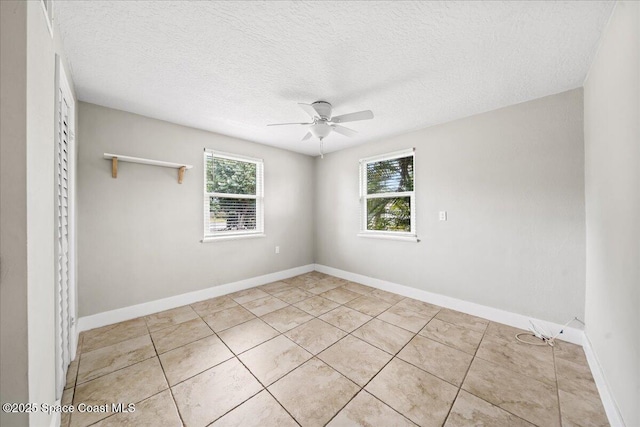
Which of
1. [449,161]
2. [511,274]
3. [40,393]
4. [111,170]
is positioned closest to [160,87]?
[111,170]

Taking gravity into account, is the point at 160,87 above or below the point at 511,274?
above

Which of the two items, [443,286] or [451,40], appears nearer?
[451,40]

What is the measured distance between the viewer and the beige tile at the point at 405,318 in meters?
2.50

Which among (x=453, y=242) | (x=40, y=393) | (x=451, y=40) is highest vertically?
(x=451, y=40)

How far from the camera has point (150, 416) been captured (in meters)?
1.42

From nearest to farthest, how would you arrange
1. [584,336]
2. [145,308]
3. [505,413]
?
1. [505,413]
2. [584,336]
3. [145,308]

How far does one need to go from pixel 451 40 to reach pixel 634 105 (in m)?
1.05

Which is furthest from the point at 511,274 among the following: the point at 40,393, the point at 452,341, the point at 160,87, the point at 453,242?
the point at 160,87

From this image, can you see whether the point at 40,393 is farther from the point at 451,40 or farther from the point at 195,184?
the point at 451,40

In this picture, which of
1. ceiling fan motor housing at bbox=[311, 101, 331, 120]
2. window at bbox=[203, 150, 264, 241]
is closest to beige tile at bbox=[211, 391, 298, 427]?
window at bbox=[203, 150, 264, 241]

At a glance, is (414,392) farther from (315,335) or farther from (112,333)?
(112,333)

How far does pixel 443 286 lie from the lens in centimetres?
301

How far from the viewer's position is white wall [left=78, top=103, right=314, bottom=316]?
2463mm

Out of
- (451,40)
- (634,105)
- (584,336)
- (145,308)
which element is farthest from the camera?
(145,308)
